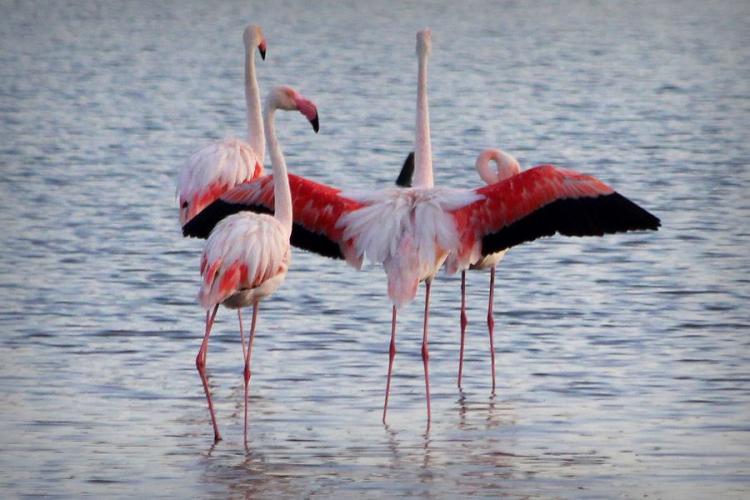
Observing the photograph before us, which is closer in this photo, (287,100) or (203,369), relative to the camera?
(203,369)

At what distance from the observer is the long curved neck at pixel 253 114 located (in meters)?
10.2

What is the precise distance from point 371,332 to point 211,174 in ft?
4.18

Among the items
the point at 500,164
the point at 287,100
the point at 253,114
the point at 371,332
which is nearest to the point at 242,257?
the point at 287,100

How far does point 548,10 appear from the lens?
48.4 m

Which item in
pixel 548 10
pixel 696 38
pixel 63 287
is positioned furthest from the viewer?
pixel 548 10

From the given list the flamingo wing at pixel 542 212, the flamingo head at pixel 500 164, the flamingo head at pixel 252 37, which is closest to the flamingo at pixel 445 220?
the flamingo wing at pixel 542 212

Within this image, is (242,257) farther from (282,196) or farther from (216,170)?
(216,170)

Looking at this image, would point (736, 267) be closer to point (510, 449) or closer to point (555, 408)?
point (555, 408)

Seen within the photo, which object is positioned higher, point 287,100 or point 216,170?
point 287,100

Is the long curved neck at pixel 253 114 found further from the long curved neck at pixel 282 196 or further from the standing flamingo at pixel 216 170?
the long curved neck at pixel 282 196

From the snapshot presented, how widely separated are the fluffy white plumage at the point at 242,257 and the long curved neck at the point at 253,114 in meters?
2.44

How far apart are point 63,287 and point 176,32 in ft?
98.1

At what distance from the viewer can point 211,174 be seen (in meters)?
9.72

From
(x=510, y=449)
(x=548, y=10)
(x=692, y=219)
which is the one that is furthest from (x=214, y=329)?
(x=548, y=10)
